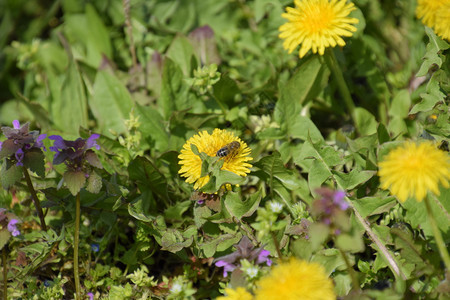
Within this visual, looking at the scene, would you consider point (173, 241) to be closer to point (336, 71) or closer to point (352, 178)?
point (352, 178)

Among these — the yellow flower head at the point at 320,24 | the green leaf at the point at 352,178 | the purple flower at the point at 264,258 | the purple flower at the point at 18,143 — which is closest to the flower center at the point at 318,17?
the yellow flower head at the point at 320,24

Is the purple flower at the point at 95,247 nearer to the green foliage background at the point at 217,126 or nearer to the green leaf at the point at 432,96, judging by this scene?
the green foliage background at the point at 217,126

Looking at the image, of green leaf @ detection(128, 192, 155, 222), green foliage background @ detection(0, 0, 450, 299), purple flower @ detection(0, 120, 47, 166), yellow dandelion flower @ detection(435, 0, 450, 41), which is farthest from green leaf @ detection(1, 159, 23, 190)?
yellow dandelion flower @ detection(435, 0, 450, 41)

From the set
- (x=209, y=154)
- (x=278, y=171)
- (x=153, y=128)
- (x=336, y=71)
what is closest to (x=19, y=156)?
(x=209, y=154)

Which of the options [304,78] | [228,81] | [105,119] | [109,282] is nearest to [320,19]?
[304,78]

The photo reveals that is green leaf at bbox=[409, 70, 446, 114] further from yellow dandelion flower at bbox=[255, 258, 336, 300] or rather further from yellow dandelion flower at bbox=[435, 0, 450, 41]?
yellow dandelion flower at bbox=[255, 258, 336, 300]

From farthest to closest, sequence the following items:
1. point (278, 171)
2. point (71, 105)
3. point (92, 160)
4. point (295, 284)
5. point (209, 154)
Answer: point (71, 105)
point (278, 171)
point (209, 154)
point (92, 160)
point (295, 284)
